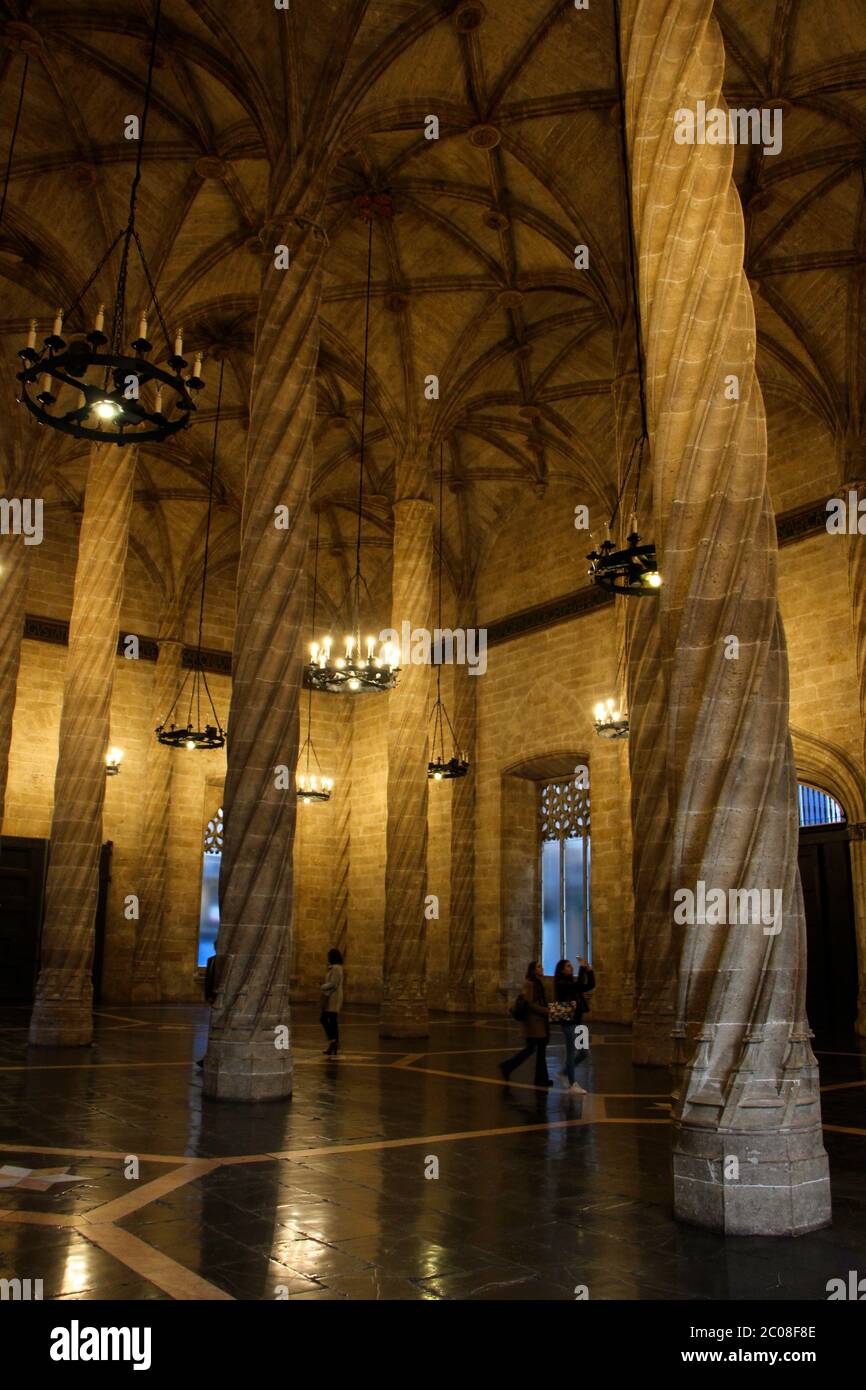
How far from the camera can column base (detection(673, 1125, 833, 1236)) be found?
4.90m

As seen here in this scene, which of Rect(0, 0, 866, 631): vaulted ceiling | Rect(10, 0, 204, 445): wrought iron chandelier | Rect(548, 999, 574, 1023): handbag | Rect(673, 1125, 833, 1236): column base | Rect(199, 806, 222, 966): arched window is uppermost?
Rect(0, 0, 866, 631): vaulted ceiling

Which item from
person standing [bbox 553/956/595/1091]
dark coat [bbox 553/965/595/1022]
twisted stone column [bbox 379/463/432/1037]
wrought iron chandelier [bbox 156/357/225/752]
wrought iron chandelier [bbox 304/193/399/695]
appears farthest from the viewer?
wrought iron chandelier [bbox 156/357/225/752]

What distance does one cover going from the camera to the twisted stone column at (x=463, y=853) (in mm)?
23234

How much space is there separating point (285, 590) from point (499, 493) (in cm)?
1527

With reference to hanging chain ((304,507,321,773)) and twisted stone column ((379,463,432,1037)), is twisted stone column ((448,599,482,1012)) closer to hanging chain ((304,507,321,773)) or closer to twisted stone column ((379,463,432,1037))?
hanging chain ((304,507,321,773))

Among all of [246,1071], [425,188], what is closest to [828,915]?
[246,1071]

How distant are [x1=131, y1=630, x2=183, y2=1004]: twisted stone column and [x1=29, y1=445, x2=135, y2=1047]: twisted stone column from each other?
873cm

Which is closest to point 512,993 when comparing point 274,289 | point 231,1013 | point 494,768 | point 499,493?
point 494,768

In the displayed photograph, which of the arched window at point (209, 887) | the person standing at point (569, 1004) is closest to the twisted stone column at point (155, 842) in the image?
the arched window at point (209, 887)

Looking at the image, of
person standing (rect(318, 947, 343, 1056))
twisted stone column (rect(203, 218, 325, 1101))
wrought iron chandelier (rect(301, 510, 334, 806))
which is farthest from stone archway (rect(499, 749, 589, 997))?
twisted stone column (rect(203, 218, 325, 1101))

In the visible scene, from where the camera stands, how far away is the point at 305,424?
36.2 ft

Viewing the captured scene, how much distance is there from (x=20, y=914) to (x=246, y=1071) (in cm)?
1452

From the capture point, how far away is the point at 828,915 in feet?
58.5
